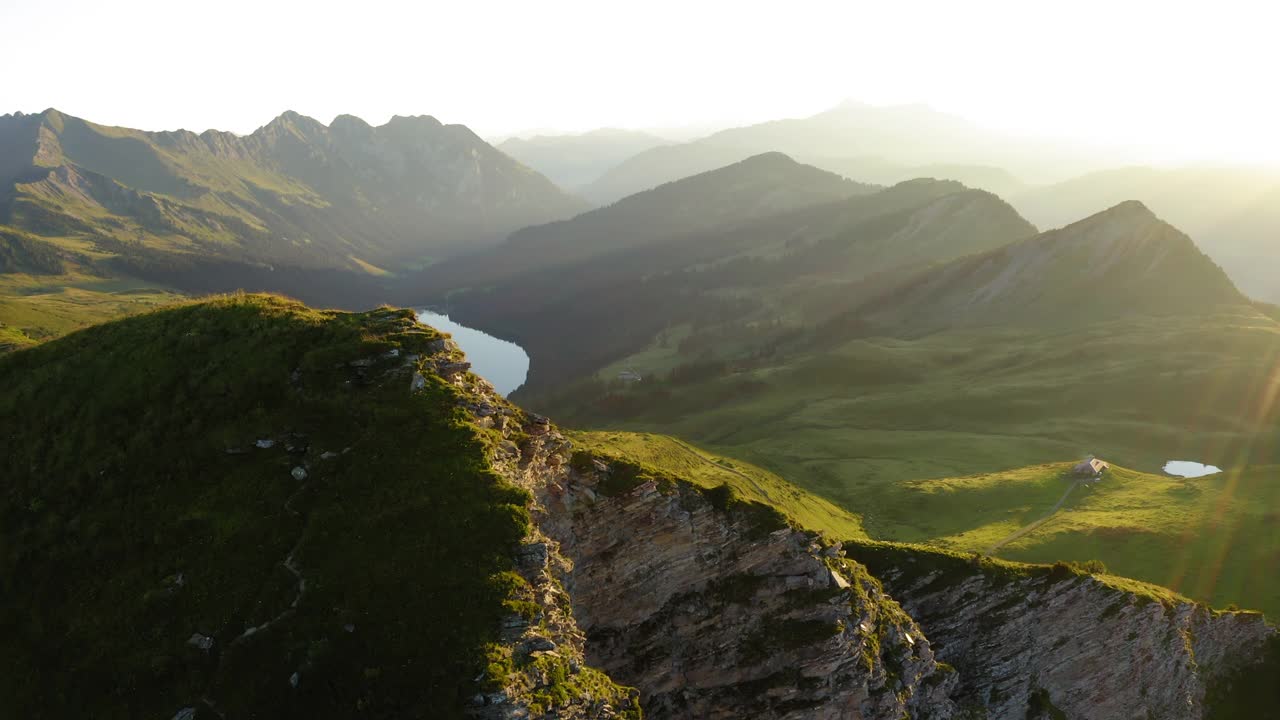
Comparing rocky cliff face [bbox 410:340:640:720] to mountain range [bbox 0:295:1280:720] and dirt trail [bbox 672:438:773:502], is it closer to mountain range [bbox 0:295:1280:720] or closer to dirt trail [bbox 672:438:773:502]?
mountain range [bbox 0:295:1280:720]

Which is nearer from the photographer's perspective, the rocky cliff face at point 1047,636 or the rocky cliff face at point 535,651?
the rocky cliff face at point 535,651

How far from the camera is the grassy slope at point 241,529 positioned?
23.3m

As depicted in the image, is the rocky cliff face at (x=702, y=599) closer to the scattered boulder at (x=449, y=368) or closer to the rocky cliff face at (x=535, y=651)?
the scattered boulder at (x=449, y=368)

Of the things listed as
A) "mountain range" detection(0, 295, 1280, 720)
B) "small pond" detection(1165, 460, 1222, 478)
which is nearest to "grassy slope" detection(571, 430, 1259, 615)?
"small pond" detection(1165, 460, 1222, 478)

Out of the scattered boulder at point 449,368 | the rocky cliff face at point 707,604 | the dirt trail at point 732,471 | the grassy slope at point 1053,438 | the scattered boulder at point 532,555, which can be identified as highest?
the scattered boulder at point 449,368

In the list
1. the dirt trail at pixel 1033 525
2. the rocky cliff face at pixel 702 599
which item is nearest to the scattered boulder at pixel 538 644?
the rocky cliff face at pixel 702 599

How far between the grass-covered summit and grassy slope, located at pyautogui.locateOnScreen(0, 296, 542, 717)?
3.1 inches

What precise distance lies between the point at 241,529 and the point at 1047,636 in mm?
56917

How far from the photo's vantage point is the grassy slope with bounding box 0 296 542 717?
23.3m

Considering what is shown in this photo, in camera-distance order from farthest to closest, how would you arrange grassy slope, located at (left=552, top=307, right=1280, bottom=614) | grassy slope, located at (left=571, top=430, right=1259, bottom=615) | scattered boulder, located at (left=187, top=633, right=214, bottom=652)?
1. grassy slope, located at (left=552, top=307, right=1280, bottom=614)
2. grassy slope, located at (left=571, top=430, right=1259, bottom=615)
3. scattered boulder, located at (left=187, top=633, right=214, bottom=652)

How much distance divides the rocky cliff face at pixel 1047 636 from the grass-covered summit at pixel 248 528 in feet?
128

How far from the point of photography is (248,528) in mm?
27359

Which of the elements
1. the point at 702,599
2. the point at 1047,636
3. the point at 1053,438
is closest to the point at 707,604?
the point at 702,599

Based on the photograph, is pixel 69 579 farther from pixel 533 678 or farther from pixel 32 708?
pixel 533 678
